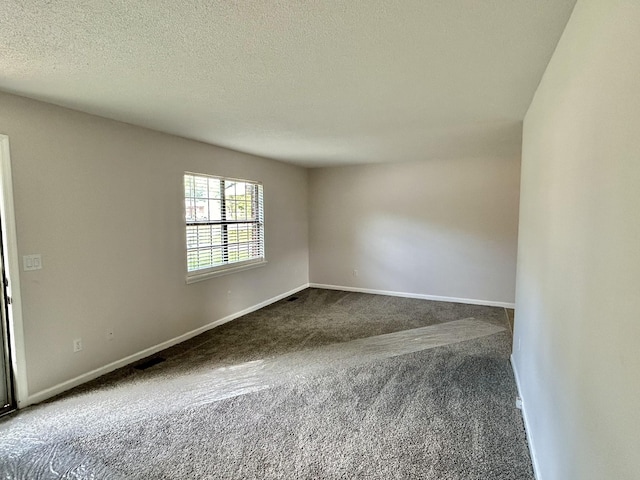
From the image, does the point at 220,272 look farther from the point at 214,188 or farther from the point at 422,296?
the point at 422,296

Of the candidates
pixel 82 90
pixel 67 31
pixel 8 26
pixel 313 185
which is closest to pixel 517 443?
pixel 67 31

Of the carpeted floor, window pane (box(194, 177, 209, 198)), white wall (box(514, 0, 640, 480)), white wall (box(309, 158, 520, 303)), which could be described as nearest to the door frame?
the carpeted floor

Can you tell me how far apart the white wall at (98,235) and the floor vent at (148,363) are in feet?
0.56

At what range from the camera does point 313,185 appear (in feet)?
21.0

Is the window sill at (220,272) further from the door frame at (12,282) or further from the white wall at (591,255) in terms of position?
the white wall at (591,255)

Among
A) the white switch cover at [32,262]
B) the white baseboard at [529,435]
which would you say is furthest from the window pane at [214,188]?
the white baseboard at [529,435]

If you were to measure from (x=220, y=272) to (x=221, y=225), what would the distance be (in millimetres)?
623

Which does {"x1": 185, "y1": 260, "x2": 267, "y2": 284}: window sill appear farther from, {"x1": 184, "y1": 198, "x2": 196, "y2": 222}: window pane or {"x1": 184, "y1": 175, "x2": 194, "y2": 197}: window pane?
{"x1": 184, "y1": 175, "x2": 194, "y2": 197}: window pane

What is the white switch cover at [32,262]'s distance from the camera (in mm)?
2539

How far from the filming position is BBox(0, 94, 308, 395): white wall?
2.58 metres

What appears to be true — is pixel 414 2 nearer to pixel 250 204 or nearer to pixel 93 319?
pixel 93 319

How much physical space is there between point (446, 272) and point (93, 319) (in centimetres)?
476

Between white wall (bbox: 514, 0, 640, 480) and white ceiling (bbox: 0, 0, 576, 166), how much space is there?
0.37 m

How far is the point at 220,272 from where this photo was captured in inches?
172
